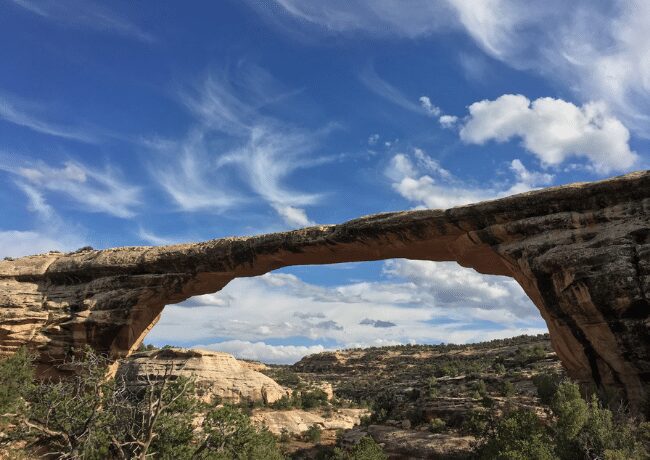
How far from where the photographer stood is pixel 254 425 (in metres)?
20.2

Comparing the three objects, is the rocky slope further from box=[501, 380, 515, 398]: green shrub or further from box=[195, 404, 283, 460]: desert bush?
box=[195, 404, 283, 460]: desert bush

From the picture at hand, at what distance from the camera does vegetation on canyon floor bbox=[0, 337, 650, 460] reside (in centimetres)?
1290

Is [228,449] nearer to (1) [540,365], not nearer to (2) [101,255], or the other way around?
(2) [101,255]

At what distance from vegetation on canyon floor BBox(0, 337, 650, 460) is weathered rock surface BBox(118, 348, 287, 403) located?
9834 mm

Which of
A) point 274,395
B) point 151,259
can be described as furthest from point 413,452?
point 274,395

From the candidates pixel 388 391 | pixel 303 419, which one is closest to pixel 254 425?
pixel 388 391

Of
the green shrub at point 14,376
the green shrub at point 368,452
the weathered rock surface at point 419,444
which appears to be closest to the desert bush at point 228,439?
the green shrub at point 368,452

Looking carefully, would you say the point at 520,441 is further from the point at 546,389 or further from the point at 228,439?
the point at 228,439

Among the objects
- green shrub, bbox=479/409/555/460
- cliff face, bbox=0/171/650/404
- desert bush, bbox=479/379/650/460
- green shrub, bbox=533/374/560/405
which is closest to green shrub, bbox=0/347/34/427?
cliff face, bbox=0/171/650/404

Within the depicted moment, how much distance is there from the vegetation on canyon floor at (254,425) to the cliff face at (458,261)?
141 centimetres

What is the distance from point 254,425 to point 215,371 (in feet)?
71.1

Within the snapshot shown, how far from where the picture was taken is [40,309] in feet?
73.3

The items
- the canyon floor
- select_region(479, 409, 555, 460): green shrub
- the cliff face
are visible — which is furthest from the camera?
the canyon floor

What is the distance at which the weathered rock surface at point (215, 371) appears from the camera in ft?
128
